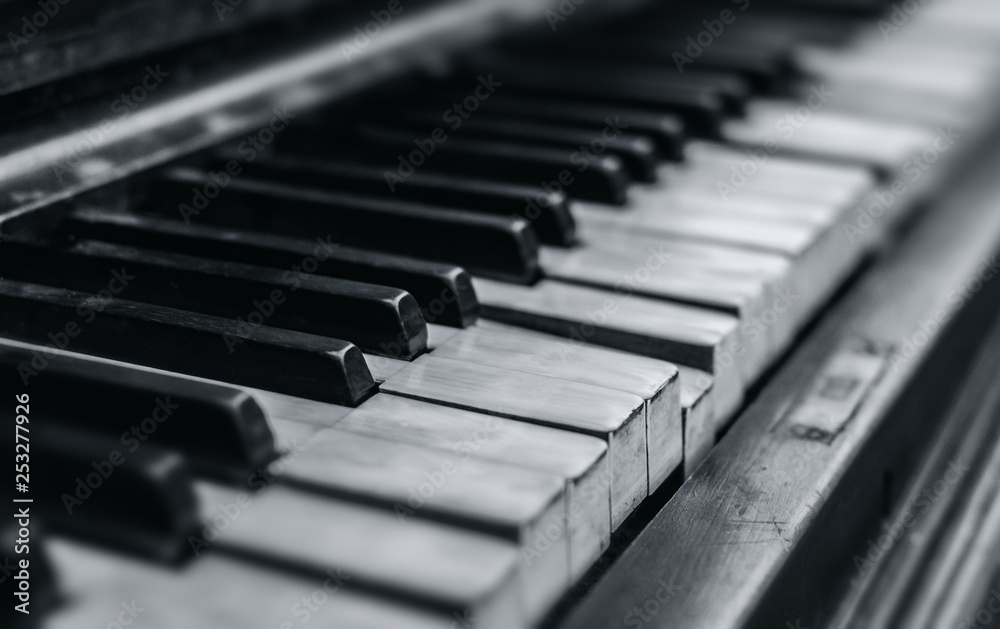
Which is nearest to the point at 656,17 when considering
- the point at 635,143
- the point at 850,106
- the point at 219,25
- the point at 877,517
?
the point at 850,106

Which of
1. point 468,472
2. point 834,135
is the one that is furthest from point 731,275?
point 834,135

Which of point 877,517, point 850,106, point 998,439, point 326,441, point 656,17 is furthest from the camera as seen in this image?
point 656,17

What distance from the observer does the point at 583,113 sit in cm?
153

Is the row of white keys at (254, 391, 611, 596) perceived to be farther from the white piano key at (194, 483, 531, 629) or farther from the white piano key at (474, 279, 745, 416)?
the white piano key at (474, 279, 745, 416)

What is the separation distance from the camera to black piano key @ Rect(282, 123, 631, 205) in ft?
4.33

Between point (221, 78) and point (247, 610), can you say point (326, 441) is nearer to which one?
point (247, 610)

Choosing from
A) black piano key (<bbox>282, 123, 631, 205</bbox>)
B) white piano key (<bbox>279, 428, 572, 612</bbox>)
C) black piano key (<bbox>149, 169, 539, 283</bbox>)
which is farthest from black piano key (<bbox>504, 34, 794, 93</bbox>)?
white piano key (<bbox>279, 428, 572, 612</bbox>)

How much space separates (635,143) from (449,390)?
2.15 feet

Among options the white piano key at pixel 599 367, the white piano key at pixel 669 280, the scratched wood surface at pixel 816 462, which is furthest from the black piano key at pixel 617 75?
the white piano key at pixel 599 367

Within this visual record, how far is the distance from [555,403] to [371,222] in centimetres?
40

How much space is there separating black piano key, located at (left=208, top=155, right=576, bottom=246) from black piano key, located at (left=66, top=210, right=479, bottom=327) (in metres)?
0.16

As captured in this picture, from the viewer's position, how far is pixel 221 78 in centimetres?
136

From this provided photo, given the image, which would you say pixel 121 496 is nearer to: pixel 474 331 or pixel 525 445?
pixel 525 445

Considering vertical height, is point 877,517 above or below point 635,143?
below
